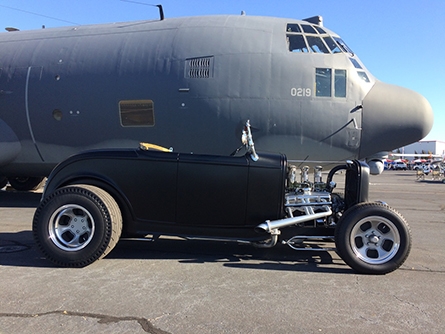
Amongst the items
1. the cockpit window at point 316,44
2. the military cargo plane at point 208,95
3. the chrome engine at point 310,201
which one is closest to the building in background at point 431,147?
the cockpit window at point 316,44

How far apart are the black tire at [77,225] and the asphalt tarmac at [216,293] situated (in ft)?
0.65

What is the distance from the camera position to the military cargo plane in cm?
777

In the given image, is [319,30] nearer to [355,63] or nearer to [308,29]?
[308,29]

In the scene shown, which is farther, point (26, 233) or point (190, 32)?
point (190, 32)

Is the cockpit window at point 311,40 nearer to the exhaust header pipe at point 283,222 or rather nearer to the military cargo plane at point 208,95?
the military cargo plane at point 208,95

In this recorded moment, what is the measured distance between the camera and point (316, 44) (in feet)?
27.1

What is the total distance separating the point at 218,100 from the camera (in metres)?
7.88

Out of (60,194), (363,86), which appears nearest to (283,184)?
(60,194)

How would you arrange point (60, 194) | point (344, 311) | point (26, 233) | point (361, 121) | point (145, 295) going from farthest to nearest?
1. point (361, 121)
2. point (26, 233)
3. point (60, 194)
4. point (145, 295)
5. point (344, 311)

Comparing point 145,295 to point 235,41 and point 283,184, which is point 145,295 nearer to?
point 283,184

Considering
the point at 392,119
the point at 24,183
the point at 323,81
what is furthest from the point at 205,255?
the point at 24,183

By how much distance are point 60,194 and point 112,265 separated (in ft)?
3.51

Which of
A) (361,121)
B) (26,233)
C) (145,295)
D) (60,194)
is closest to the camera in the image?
(145,295)

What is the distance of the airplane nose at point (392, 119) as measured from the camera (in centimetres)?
763
